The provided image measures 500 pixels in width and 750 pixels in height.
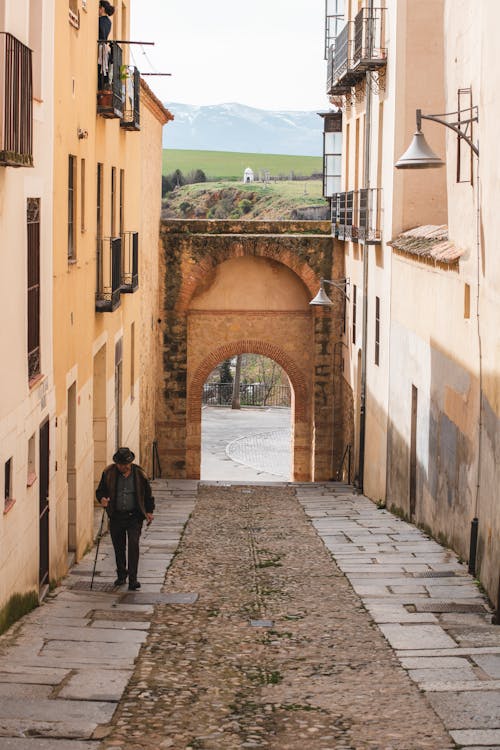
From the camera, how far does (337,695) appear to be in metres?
8.41

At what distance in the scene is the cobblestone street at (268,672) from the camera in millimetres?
7484

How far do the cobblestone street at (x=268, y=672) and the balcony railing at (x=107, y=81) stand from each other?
19.3 feet

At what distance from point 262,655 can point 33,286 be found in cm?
402

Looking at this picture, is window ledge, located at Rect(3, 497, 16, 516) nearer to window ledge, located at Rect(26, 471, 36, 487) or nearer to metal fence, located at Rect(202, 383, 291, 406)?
window ledge, located at Rect(26, 471, 36, 487)

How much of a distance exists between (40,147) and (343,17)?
17981mm

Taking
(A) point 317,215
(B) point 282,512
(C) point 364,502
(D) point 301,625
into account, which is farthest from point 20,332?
(A) point 317,215

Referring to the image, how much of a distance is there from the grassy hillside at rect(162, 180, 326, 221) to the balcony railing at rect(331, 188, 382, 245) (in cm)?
3351

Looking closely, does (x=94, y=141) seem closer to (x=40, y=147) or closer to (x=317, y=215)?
(x=40, y=147)

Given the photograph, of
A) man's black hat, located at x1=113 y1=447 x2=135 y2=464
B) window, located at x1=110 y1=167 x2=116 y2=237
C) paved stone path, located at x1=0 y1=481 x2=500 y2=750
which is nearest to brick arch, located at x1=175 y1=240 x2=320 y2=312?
window, located at x1=110 y1=167 x2=116 y2=237

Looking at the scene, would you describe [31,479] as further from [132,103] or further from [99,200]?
[132,103]

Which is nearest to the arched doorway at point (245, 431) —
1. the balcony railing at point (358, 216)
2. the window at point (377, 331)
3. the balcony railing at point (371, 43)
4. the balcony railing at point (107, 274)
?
the balcony railing at point (358, 216)

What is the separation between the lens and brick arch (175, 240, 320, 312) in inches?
1074

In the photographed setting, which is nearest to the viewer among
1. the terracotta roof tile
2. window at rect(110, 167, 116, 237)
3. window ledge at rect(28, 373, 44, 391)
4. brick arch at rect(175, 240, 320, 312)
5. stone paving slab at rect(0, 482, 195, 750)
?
stone paving slab at rect(0, 482, 195, 750)

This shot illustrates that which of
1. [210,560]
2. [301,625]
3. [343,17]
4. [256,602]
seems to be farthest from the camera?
[343,17]
